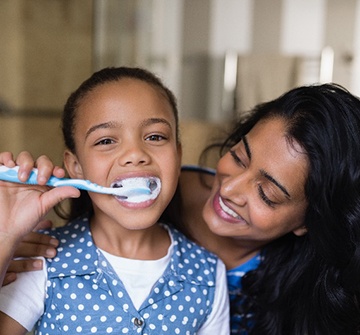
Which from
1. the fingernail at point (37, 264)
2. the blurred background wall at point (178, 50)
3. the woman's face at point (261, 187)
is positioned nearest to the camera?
the fingernail at point (37, 264)

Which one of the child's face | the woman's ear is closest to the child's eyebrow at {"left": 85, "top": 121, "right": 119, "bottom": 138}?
the child's face

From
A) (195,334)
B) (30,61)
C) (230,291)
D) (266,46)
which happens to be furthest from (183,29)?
(195,334)

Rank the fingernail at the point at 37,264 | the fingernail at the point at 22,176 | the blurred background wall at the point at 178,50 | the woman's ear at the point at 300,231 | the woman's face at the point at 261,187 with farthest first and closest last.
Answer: the blurred background wall at the point at 178,50 → the woman's ear at the point at 300,231 → the woman's face at the point at 261,187 → the fingernail at the point at 37,264 → the fingernail at the point at 22,176

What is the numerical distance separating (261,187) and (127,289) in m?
0.30

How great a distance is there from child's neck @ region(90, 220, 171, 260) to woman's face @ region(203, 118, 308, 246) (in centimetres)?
14

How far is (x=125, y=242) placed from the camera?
0.97m

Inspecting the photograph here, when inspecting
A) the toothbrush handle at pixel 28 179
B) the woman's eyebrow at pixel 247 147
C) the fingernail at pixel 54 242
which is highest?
the toothbrush handle at pixel 28 179

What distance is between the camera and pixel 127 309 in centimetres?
90

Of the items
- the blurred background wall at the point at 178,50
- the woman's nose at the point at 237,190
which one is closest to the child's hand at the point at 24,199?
the woman's nose at the point at 237,190

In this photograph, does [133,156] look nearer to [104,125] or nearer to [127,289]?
[104,125]

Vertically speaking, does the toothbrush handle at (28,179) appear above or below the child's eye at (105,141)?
below

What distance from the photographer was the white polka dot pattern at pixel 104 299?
2.93 feet

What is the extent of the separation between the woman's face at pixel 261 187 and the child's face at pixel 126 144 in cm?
15

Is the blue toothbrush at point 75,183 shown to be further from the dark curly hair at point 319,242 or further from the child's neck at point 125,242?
the dark curly hair at point 319,242
